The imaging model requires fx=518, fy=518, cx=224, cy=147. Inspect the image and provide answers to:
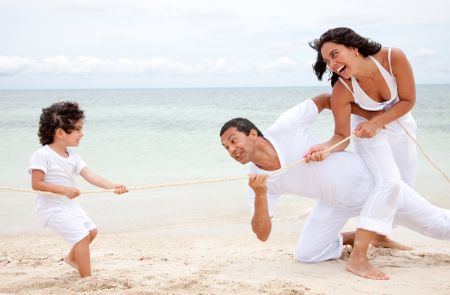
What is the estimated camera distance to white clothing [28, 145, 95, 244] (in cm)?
345

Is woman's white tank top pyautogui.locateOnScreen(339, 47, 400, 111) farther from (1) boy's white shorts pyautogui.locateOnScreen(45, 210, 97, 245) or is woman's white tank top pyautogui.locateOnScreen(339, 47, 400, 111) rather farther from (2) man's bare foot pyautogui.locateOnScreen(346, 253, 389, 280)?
(1) boy's white shorts pyautogui.locateOnScreen(45, 210, 97, 245)

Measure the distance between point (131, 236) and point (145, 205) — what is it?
131cm

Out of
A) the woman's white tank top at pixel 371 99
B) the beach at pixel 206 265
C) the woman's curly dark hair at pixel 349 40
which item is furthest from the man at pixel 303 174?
the woman's curly dark hair at pixel 349 40

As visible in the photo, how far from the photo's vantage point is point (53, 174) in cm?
349

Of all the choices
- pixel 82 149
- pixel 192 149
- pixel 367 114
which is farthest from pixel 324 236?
pixel 82 149

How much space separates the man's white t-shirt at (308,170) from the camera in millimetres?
3307

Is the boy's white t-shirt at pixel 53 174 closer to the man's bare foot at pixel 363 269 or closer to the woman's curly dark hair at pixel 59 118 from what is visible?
the woman's curly dark hair at pixel 59 118

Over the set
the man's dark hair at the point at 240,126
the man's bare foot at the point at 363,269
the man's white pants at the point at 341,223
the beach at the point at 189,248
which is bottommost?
the beach at the point at 189,248

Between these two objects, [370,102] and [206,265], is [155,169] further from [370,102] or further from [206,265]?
[370,102]

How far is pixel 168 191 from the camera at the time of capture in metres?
7.05

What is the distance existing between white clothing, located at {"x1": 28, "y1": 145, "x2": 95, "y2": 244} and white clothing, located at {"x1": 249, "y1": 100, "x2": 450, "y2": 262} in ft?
3.95

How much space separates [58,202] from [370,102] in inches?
86.6

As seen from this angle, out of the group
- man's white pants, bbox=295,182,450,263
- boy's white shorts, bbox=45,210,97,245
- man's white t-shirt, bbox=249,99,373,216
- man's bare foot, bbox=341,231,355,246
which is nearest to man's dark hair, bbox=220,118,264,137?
man's white t-shirt, bbox=249,99,373,216

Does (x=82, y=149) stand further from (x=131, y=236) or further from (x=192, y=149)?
(x=131, y=236)
